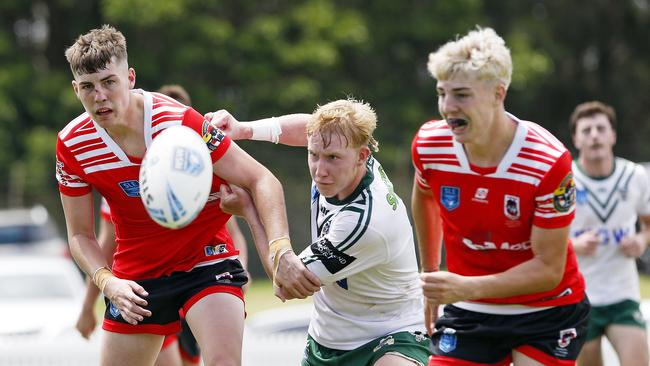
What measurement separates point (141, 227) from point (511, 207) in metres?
1.81

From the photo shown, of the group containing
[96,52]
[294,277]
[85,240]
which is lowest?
[85,240]

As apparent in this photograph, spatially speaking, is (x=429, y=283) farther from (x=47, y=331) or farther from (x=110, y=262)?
(x=47, y=331)

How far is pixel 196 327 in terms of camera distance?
520 centimetres

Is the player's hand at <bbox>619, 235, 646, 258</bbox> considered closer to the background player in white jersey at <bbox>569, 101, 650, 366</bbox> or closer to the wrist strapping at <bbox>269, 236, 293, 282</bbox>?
the background player in white jersey at <bbox>569, 101, 650, 366</bbox>

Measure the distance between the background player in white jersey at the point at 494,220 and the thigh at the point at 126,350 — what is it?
1.41 m

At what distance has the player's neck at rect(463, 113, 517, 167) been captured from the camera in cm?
496

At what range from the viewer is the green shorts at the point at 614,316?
7151mm

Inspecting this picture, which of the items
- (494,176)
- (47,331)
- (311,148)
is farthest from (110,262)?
(47,331)

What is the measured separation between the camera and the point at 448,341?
208 inches

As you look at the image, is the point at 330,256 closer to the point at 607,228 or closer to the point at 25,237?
the point at 607,228

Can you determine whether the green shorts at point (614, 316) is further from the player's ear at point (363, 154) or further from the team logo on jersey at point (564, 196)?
the player's ear at point (363, 154)

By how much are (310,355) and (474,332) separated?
80 centimetres

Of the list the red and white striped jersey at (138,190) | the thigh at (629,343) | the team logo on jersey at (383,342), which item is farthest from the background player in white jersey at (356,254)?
the thigh at (629,343)

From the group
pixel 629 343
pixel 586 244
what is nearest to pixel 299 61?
pixel 586 244
